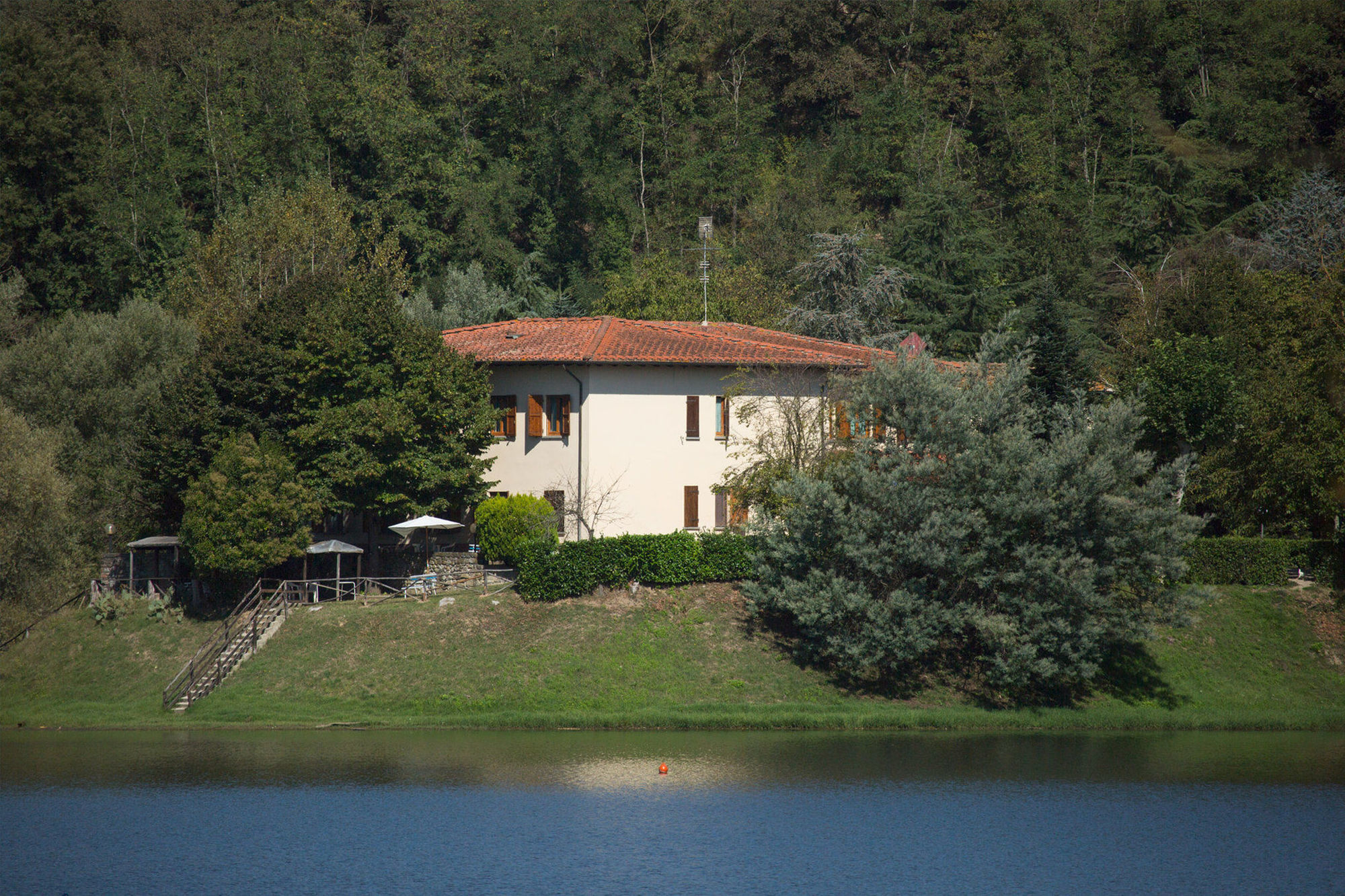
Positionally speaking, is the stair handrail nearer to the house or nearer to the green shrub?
the green shrub

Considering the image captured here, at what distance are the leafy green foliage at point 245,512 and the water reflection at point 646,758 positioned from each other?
658 cm

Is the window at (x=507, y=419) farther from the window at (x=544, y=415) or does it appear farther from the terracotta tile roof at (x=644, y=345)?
the terracotta tile roof at (x=644, y=345)

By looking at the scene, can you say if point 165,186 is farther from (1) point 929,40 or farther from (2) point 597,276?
(1) point 929,40

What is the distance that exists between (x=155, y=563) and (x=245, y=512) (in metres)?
7.66

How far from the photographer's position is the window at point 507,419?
4706 cm

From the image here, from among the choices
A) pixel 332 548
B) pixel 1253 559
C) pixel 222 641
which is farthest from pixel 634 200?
pixel 222 641

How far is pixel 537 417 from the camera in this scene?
4622 cm

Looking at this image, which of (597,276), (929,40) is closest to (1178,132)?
(929,40)

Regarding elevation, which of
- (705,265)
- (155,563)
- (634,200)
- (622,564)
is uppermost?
(634,200)

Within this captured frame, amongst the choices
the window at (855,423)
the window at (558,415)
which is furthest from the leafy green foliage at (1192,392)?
the window at (558,415)

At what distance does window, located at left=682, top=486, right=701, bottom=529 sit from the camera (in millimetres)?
45719

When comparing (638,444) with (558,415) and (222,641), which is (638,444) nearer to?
(558,415)

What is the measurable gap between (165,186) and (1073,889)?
6303 cm

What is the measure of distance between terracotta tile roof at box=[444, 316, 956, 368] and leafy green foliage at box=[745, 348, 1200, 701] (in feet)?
11.6
